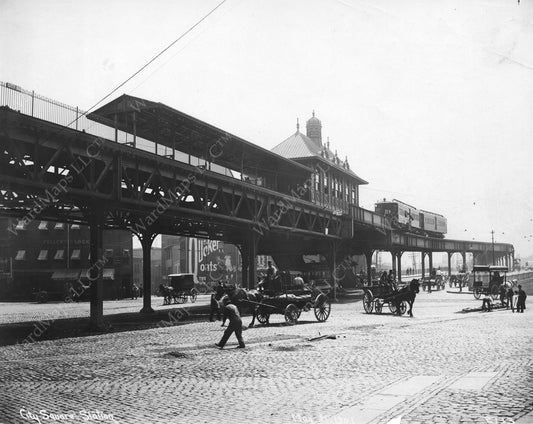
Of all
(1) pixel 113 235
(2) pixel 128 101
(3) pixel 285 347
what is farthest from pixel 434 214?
(3) pixel 285 347

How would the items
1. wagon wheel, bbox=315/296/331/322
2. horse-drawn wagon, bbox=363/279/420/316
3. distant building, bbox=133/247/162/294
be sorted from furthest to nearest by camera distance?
1. distant building, bbox=133/247/162/294
2. horse-drawn wagon, bbox=363/279/420/316
3. wagon wheel, bbox=315/296/331/322

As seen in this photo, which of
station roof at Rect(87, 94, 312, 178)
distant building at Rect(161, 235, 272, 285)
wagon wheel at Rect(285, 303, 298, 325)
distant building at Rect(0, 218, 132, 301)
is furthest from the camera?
distant building at Rect(161, 235, 272, 285)

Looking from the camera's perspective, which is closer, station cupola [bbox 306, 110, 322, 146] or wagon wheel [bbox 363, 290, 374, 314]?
wagon wheel [bbox 363, 290, 374, 314]

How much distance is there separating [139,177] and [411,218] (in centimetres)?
5071

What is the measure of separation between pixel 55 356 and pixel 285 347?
592 cm

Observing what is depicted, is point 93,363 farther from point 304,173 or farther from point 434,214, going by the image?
point 434,214

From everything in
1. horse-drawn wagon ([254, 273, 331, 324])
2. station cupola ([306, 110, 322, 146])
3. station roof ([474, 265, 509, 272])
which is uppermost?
station cupola ([306, 110, 322, 146])

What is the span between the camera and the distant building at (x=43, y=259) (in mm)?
55375

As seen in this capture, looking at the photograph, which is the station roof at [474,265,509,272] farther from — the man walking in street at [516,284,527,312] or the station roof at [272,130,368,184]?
the station roof at [272,130,368,184]

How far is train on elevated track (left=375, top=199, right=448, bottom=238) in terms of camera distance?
63.0 m

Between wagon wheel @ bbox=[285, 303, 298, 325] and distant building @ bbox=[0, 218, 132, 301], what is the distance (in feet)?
124

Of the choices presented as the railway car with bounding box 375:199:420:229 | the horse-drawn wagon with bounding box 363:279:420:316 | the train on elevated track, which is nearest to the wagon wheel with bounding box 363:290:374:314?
the horse-drawn wagon with bounding box 363:279:420:316

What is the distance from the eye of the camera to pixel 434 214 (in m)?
81.9

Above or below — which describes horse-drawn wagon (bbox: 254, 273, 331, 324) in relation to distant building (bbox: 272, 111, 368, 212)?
below
